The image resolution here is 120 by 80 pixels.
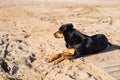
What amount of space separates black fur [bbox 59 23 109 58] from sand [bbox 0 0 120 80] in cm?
17

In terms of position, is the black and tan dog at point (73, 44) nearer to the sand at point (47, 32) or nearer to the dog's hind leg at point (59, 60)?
the dog's hind leg at point (59, 60)

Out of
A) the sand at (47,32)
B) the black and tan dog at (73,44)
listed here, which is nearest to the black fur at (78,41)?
the black and tan dog at (73,44)

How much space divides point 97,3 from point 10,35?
584 centimetres

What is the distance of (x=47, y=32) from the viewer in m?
10.5

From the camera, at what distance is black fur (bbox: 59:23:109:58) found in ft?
26.8

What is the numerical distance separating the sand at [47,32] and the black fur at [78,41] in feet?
0.55

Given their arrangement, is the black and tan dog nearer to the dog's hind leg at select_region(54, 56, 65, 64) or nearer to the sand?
the dog's hind leg at select_region(54, 56, 65, 64)

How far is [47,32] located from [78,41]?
240 cm

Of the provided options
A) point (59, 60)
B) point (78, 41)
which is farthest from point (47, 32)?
point (59, 60)

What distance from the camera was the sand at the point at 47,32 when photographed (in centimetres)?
763

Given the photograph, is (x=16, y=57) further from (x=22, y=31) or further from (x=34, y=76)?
(x=22, y=31)

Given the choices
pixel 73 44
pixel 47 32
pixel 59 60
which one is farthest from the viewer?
pixel 47 32

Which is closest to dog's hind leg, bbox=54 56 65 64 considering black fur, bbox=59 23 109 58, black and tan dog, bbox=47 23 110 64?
black and tan dog, bbox=47 23 110 64

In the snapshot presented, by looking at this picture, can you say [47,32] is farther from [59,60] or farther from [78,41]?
[59,60]
